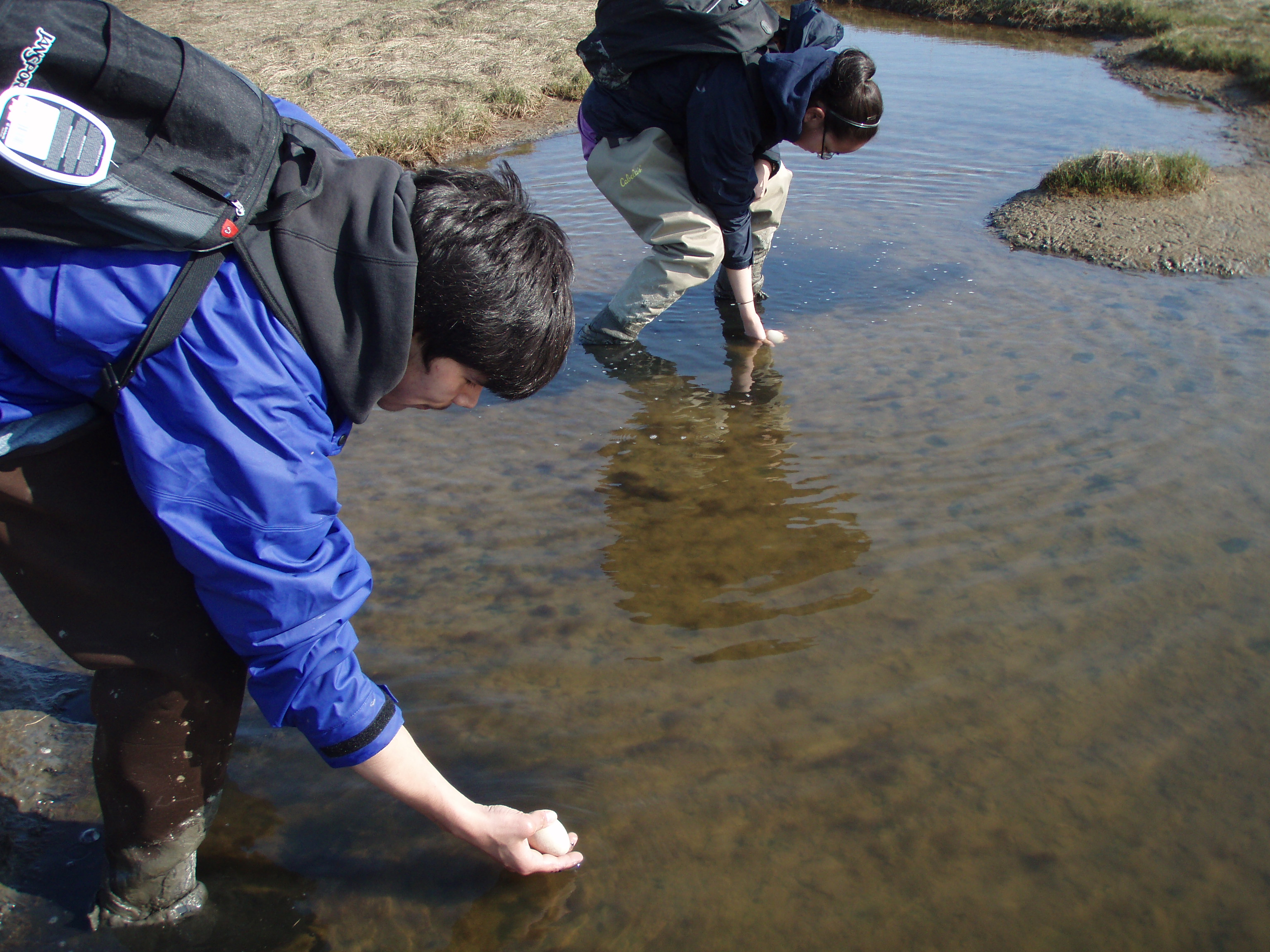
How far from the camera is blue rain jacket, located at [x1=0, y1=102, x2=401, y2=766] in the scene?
1.29m

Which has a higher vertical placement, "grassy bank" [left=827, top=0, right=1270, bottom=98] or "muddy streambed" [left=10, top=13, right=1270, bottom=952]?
"grassy bank" [left=827, top=0, right=1270, bottom=98]

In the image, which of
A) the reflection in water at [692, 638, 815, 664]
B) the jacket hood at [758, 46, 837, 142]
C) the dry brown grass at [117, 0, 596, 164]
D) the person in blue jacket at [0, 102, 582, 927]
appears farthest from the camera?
the dry brown grass at [117, 0, 596, 164]

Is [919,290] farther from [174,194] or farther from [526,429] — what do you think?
[174,194]

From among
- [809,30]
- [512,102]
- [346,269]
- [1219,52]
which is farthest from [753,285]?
[1219,52]

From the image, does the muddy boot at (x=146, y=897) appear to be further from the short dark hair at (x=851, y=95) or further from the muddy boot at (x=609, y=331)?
the short dark hair at (x=851, y=95)

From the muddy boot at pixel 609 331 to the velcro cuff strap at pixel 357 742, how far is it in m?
2.91

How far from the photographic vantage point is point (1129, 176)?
6.02 m

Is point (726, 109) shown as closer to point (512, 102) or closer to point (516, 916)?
point (516, 916)

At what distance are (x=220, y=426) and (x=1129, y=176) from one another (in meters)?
6.29

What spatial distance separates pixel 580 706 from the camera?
7.72ft

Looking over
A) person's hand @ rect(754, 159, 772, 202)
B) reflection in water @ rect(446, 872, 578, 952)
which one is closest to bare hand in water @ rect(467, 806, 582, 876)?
reflection in water @ rect(446, 872, 578, 952)

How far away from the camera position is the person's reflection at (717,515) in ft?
8.99

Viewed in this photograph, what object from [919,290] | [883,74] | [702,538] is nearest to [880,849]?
[702,538]

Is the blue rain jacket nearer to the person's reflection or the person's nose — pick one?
the person's nose
